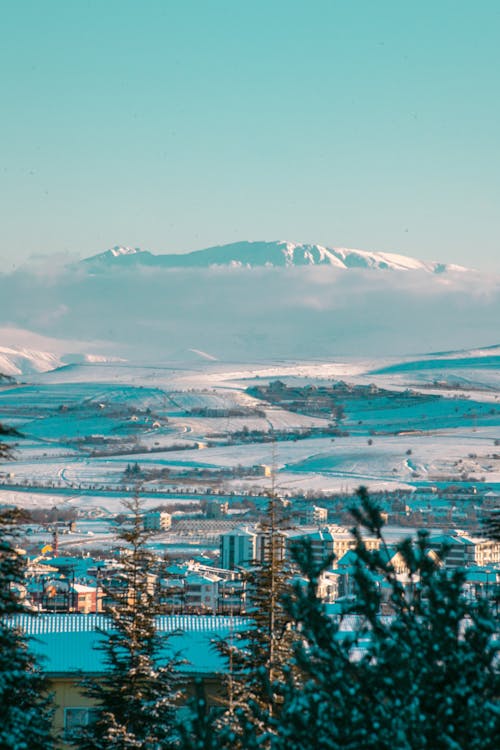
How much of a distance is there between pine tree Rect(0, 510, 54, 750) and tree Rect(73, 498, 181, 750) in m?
1.22

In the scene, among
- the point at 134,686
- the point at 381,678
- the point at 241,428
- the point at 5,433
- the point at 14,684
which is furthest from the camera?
the point at 241,428

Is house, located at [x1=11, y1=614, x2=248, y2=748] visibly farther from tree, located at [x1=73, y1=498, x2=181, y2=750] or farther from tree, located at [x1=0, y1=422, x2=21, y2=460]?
tree, located at [x1=0, y1=422, x2=21, y2=460]

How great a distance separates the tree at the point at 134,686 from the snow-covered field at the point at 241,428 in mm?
43611

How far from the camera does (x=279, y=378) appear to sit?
5915 inches

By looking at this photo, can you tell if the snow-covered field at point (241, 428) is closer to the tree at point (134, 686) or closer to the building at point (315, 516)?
the building at point (315, 516)

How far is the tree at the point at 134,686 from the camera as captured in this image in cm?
1112

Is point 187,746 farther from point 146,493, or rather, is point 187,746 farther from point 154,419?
point 154,419

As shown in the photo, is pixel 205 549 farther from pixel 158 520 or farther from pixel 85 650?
pixel 85 650

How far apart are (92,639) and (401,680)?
9.29 metres

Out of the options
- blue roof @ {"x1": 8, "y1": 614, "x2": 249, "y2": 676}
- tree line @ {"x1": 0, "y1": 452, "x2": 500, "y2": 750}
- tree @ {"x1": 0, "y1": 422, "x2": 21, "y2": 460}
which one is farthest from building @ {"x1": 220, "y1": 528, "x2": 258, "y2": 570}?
tree line @ {"x1": 0, "y1": 452, "x2": 500, "y2": 750}

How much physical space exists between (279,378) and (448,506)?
8544 centimetres

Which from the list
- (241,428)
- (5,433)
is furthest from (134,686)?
(241,428)

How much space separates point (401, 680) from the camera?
670 centimetres

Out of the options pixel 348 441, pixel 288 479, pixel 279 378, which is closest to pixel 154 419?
pixel 348 441
